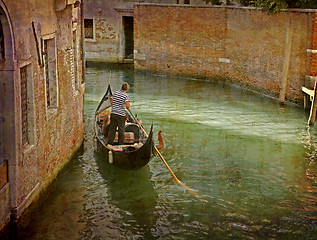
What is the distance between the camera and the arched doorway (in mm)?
4676

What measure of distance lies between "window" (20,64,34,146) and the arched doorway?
477 millimetres

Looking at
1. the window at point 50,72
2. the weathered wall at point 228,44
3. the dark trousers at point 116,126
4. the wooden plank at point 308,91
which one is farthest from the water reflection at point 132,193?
the weathered wall at point 228,44

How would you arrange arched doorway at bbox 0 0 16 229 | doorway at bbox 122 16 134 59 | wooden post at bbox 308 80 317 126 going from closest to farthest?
arched doorway at bbox 0 0 16 229, wooden post at bbox 308 80 317 126, doorway at bbox 122 16 134 59

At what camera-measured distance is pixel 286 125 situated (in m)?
9.75

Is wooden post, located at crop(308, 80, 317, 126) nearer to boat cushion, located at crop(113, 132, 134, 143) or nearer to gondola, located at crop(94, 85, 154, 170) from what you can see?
gondola, located at crop(94, 85, 154, 170)

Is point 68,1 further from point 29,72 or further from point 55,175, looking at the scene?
point 55,175

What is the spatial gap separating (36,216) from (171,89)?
8147 mm

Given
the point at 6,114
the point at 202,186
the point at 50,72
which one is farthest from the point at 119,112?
the point at 6,114

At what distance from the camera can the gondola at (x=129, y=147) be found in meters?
6.61

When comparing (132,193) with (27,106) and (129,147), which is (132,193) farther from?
(27,106)

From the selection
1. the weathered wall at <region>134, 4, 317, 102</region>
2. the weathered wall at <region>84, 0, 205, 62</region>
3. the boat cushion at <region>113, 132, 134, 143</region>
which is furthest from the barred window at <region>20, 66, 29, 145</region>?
the weathered wall at <region>84, 0, 205, 62</region>

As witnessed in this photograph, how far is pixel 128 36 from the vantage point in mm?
17562

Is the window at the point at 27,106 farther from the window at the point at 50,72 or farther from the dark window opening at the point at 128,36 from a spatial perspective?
the dark window opening at the point at 128,36

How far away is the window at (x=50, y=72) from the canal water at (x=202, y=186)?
99 centimetres
